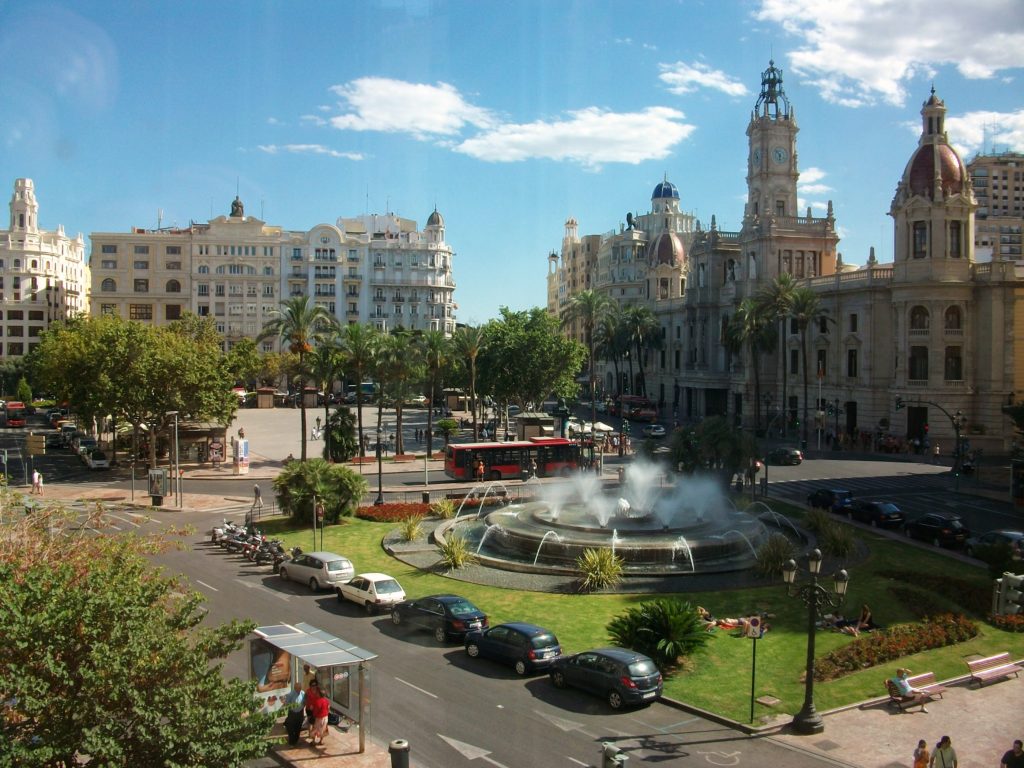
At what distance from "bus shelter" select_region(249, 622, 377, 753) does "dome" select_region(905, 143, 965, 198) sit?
63680 mm

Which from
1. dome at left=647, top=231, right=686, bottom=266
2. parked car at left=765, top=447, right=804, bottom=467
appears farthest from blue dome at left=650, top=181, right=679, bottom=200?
parked car at left=765, top=447, right=804, bottom=467

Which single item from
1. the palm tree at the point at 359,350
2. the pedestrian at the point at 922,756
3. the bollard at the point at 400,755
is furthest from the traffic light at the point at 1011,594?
the palm tree at the point at 359,350

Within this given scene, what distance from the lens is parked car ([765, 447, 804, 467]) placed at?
59.4 metres

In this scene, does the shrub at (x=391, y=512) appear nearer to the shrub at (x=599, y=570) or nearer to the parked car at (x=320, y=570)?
the parked car at (x=320, y=570)

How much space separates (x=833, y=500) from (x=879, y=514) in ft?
11.1

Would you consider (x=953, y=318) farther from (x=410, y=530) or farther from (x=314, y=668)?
(x=314, y=668)

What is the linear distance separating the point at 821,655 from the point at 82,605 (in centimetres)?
1746

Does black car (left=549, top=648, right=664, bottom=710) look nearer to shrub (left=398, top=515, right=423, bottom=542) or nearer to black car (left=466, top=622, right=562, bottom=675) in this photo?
black car (left=466, top=622, right=562, bottom=675)

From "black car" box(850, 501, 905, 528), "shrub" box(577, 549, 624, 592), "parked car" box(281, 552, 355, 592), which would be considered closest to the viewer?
"shrub" box(577, 549, 624, 592)

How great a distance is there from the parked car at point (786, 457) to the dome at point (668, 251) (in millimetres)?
61586

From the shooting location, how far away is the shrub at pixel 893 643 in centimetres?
2195

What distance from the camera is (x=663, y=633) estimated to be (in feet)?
73.4

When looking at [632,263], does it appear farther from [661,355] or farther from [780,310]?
[780,310]

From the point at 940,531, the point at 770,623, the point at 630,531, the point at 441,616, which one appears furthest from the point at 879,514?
the point at 441,616
